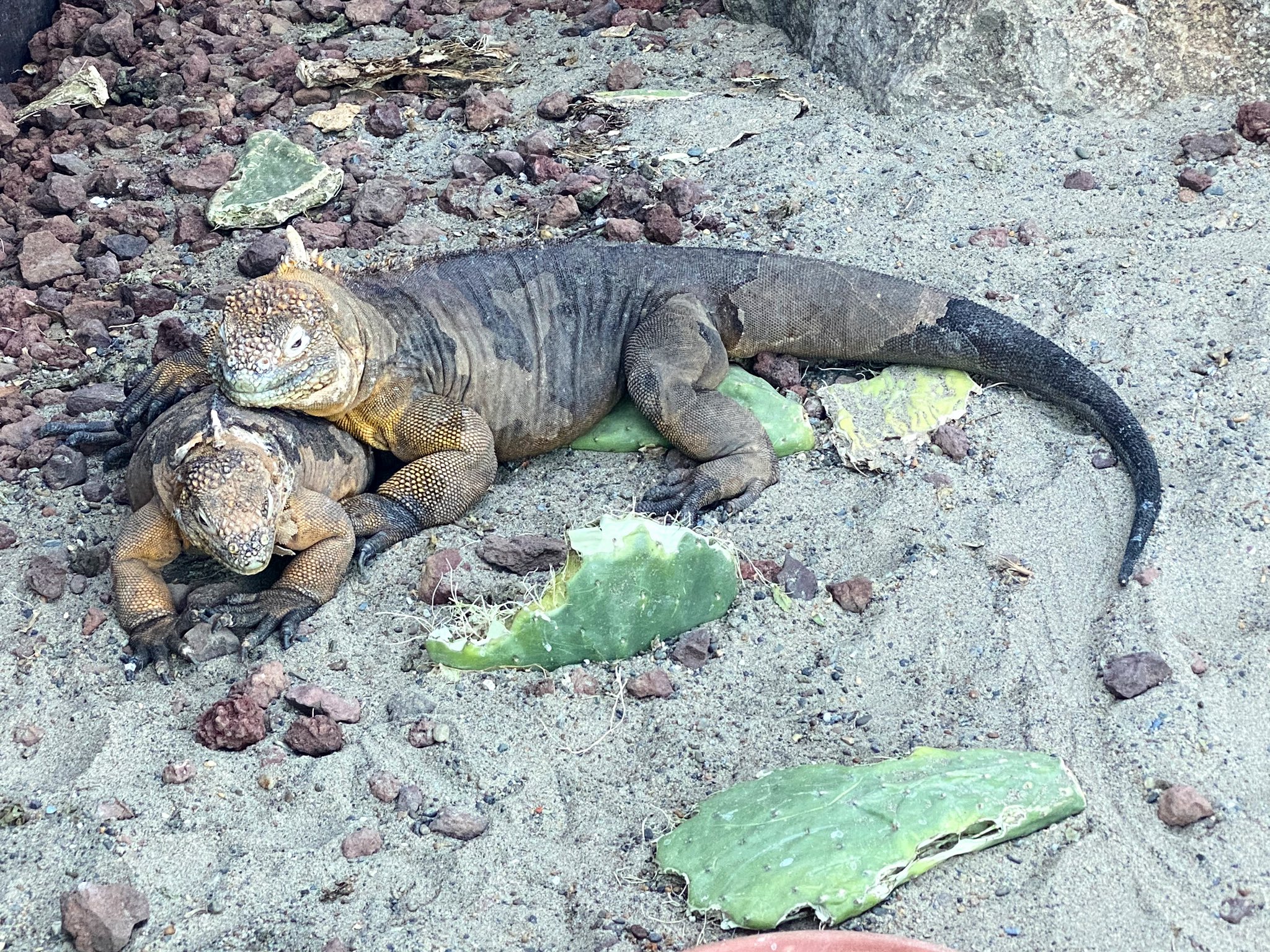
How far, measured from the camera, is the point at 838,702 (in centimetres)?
325

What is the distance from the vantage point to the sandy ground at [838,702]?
2742 mm

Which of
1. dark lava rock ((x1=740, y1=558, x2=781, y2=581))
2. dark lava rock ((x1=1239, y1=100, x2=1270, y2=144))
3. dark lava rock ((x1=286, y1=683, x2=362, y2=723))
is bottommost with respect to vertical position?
dark lava rock ((x1=286, y1=683, x2=362, y2=723))

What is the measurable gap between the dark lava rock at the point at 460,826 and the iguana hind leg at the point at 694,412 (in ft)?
4.30

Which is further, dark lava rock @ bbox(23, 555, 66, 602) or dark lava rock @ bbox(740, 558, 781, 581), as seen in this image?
dark lava rock @ bbox(23, 555, 66, 602)

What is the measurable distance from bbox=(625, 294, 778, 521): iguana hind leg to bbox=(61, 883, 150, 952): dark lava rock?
75.5 inches

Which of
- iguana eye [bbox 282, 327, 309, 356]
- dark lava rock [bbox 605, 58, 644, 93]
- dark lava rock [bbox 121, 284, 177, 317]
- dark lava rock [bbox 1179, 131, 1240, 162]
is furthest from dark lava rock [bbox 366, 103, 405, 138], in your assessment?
dark lava rock [bbox 1179, 131, 1240, 162]

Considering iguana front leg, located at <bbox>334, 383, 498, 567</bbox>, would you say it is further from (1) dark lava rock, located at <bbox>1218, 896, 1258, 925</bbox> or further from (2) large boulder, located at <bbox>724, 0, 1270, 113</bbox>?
(2) large boulder, located at <bbox>724, 0, 1270, 113</bbox>

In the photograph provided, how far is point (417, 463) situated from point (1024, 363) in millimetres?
1984

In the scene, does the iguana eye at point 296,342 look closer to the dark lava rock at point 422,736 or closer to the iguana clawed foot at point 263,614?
the iguana clawed foot at point 263,614

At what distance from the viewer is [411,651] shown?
139 inches

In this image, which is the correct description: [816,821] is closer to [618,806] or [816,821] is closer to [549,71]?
[618,806]

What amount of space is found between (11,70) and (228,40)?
1098mm

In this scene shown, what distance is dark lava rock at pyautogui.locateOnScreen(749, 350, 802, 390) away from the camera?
4.52 meters

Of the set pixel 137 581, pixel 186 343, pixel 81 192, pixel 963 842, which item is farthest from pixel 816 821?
pixel 81 192
